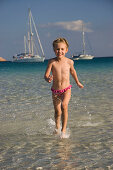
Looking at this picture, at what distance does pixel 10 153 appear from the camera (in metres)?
3.47

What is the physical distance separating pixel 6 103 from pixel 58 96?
12.3ft

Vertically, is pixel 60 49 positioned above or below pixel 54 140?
above

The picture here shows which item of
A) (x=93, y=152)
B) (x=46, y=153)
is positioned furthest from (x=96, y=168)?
(x=46, y=153)

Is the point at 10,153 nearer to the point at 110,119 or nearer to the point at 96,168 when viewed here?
the point at 96,168

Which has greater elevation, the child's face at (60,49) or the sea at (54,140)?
the child's face at (60,49)

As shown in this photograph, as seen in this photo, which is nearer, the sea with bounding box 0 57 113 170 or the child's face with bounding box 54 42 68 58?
the sea with bounding box 0 57 113 170

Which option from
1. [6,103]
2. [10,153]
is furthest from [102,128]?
[6,103]

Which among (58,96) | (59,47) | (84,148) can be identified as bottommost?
(84,148)

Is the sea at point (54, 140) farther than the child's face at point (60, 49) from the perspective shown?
No

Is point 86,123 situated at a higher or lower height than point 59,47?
lower

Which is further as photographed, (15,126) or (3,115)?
(3,115)

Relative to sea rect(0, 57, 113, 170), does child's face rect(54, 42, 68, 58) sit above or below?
above

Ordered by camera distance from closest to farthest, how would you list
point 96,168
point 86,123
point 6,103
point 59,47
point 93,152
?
point 96,168 < point 93,152 < point 59,47 < point 86,123 < point 6,103

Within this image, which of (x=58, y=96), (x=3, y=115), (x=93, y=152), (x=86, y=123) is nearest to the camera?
(x=93, y=152)
